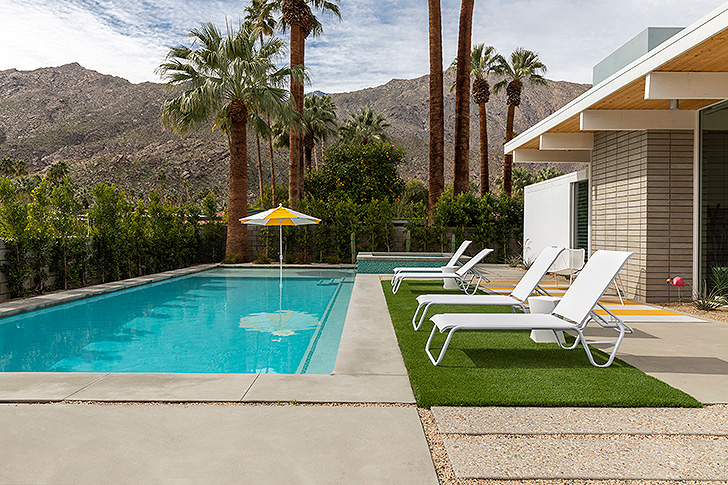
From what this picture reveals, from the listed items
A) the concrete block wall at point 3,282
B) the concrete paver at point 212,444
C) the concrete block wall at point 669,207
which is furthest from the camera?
the concrete block wall at point 3,282

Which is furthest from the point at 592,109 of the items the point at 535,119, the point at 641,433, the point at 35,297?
the point at 535,119

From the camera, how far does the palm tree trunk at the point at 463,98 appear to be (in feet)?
57.9

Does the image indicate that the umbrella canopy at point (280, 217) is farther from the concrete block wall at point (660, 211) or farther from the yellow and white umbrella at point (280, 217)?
the concrete block wall at point (660, 211)

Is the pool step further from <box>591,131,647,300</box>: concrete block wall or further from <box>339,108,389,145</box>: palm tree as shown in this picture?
<box>339,108,389,145</box>: palm tree

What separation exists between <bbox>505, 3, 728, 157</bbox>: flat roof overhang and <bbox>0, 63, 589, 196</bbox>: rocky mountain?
55.7m

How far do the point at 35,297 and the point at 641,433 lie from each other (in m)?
10.6

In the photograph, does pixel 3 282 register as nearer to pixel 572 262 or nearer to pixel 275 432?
pixel 275 432

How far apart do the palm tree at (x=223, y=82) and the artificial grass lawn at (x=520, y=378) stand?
44.3ft

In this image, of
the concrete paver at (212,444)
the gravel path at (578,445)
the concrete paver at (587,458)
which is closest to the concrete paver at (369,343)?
the concrete paver at (212,444)

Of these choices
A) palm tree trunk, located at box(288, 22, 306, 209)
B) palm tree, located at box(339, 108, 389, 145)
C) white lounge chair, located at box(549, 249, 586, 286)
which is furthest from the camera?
palm tree, located at box(339, 108, 389, 145)

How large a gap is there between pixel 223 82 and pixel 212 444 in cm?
1582

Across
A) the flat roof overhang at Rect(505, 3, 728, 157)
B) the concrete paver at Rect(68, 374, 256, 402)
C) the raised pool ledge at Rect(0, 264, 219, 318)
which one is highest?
the flat roof overhang at Rect(505, 3, 728, 157)

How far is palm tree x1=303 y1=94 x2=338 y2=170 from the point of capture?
33.3 m

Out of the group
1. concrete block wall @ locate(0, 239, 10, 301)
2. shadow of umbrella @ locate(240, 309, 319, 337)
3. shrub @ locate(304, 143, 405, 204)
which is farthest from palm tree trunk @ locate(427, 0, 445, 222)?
concrete block wall @ locate(0, 239, 10, 301)
